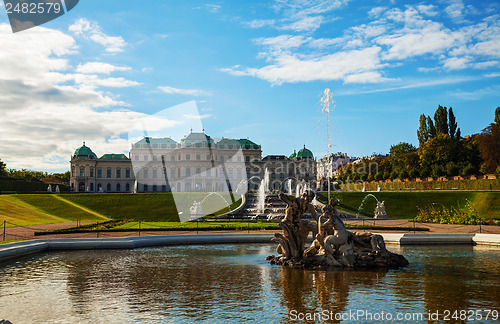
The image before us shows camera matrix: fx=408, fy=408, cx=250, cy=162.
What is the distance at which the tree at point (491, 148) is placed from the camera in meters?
54.6

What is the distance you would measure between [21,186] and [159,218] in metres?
41.9

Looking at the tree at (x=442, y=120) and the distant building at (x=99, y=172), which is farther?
the distant building at (x=99, y=172)

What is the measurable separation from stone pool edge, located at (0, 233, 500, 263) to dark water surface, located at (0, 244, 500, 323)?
240cm

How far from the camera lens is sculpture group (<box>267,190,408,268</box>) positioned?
13.5 m

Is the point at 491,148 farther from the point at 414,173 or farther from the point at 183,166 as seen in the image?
the point at 183,166

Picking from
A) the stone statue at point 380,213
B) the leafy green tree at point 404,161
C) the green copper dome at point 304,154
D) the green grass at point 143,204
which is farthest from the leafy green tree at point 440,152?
the green copper dome at point 304,154

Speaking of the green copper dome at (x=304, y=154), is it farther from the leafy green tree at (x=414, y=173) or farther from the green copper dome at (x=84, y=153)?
the green copper dome at (x=84, y=153)

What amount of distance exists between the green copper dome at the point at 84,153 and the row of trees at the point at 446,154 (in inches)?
2715

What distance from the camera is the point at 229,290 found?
1054cm

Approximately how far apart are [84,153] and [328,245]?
102m

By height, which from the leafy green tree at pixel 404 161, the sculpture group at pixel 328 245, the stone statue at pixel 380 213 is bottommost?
the stone statue at pixel 380 213

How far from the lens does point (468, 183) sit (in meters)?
54.0

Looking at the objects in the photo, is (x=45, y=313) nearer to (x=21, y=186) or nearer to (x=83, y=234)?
(x=83, y=234)

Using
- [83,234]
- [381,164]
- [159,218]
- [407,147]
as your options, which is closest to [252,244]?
[83,234]
